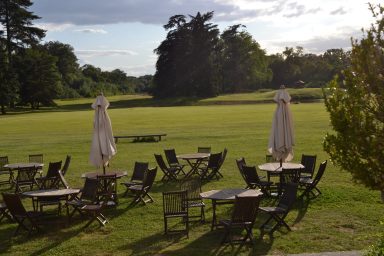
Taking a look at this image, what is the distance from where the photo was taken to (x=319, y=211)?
1213 cm

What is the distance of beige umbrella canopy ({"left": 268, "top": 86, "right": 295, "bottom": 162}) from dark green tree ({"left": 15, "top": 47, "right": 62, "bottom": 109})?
75.0 meters

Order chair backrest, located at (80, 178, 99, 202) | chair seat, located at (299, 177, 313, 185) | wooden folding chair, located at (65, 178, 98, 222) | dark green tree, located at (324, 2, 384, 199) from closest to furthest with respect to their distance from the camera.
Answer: dark green tree, located at (324, 2, 384, 199) → wooden folding chair, located at (65, 178, 98, 222) → chair backrest, located at (80, 178, 99, 202) → chair seat, located at (299, 177, 313, 185)

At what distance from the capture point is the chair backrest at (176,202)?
1052cm

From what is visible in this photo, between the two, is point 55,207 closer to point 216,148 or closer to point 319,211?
point 319,211

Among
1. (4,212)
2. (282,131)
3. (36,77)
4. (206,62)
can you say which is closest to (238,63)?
(206,62)

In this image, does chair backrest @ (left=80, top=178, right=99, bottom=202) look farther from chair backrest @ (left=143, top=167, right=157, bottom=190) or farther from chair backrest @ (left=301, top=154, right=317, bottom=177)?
chair backrest @ (left=301, top=154, right=317, bottom=177)

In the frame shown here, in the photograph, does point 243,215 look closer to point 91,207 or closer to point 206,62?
point 91,207

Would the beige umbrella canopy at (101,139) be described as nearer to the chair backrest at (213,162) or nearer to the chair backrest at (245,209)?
the chair backrest at (213,162)

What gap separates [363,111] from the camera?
5.17 meters

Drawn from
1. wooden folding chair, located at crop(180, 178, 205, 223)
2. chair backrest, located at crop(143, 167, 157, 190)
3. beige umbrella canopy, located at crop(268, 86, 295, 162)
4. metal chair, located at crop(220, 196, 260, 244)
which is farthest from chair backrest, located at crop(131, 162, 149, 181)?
metal chair, located at crop(220, 196, 260, 244)

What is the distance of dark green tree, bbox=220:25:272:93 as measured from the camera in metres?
114

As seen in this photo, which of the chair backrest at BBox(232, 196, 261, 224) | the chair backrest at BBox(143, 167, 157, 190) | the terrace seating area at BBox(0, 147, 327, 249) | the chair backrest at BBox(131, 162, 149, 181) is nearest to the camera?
the chair backrest at BBox(232, 196, 261, 224)

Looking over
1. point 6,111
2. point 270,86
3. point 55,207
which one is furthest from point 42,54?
point 55,207

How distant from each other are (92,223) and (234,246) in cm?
374
